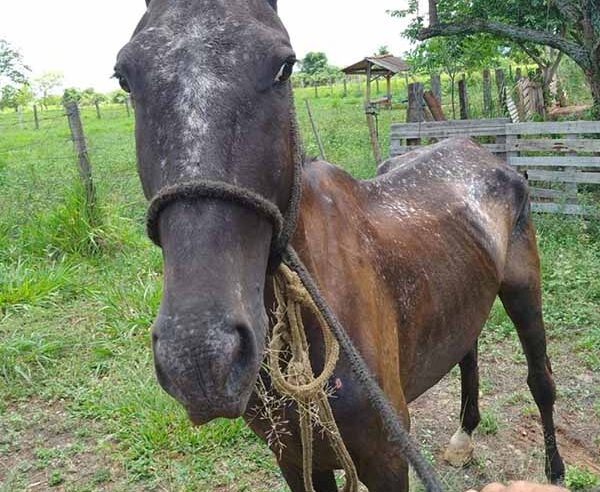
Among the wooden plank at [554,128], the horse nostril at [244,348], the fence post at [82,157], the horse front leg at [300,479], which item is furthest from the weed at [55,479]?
the wooden plank at [554,128]

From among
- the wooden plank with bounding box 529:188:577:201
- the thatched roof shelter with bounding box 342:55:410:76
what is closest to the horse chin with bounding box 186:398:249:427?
the wooden plank with bounding box 529:188:577:201

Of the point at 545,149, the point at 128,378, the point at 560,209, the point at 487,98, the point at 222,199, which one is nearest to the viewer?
the point at 222,199

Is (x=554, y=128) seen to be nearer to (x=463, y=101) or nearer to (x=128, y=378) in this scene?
(x=463, y=101)

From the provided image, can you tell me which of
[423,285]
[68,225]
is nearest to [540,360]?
[423,285]

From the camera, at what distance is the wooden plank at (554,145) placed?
291 inches

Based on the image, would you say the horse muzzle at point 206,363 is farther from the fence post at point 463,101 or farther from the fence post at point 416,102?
the fence post at point 463,101

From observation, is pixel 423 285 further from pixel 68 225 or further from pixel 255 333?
pixel 68 225

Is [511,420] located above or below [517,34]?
below

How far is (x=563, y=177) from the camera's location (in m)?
7.71

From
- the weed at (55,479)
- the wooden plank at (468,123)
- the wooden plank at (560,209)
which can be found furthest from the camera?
the wooden plank at (468,123)

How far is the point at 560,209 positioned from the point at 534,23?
4519mm

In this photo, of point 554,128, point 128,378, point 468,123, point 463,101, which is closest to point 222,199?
point 128,378

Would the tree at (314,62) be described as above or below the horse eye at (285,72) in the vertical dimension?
above

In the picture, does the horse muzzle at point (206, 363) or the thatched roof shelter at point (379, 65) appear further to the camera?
the thatched roof shelter at point (379, 65)
